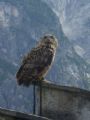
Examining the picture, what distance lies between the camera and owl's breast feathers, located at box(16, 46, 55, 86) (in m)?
17.9

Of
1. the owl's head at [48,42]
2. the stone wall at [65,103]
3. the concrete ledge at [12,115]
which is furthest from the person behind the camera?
the owl's head at [48,42]

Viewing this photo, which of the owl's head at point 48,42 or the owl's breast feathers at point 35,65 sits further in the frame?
the owl's head at point 48,42

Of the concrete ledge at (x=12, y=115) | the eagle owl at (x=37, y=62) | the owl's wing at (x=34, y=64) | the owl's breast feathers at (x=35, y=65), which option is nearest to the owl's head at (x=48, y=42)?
the eagle owl at (x=37, y=62)

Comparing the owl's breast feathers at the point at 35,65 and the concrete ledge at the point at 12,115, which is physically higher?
the owl's breast feathers at the point at 35,65

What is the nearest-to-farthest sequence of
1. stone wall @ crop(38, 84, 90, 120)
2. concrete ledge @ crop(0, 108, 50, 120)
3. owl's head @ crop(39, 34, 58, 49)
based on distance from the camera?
concrete ledge @ crop(0, 108, 50, 120), stone wall @ crop(38, 84, 90, 120), owl's head @ crop(39, 34, 58, 49)

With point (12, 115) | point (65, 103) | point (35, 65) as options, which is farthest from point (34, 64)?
point (12, 115)

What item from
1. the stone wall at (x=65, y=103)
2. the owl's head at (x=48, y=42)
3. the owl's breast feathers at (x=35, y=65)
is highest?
the owl's head at (x=48, y=42)

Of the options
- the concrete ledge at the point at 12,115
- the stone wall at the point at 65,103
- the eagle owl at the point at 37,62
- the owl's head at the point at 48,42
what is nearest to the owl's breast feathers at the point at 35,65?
the eagle owl at the point at 37,62

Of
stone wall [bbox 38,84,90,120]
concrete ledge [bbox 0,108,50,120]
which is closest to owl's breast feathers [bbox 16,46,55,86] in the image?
stone wall [bbox 38,84,90,120]

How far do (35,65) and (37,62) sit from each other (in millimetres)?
314

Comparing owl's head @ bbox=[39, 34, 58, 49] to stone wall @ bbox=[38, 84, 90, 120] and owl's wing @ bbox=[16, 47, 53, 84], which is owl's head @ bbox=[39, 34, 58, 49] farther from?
stone wall @ bbox=[38, 84, 90, 120]

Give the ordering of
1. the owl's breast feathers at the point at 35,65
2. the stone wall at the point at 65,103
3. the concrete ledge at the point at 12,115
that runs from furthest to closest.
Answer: the owl's breast feathers at the point at 35,65 < the stone wall at the point at 65,103 < the concrete ledge at the point at 12,115

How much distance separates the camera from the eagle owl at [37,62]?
58.9 feet

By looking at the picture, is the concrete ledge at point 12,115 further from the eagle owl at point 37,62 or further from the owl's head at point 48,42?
the owl's head at point 48,42
